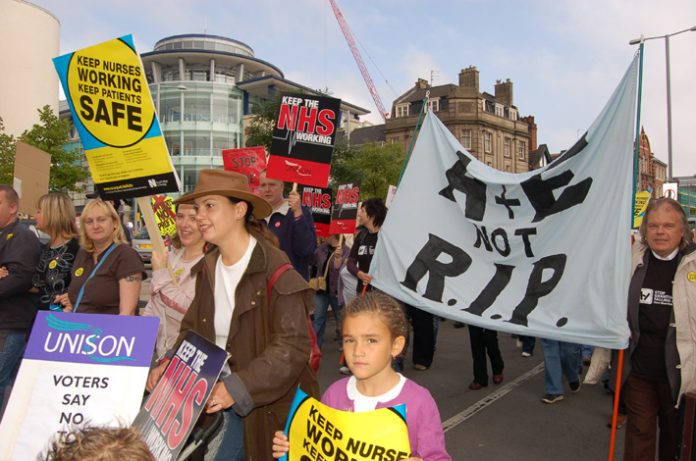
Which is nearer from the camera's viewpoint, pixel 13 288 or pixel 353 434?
pixel 353 434

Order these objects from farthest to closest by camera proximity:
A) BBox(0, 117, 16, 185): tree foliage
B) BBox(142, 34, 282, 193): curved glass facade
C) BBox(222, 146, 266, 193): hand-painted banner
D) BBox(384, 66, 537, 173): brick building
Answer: BBox(384, 66, 537, 173): brick building, BBox(142, 34, 282, 193): curved glass facade, BBox(0, 117, 16, 185): tree foliage, BBox(222, 146, 266, 193): hand-painted banner

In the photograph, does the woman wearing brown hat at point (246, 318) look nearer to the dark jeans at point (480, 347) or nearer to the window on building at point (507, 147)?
the dark jeans at point (480, 347)

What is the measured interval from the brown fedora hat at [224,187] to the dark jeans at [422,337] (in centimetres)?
455

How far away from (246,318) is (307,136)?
419 centimetres

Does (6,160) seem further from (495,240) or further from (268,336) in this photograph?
(268,336)

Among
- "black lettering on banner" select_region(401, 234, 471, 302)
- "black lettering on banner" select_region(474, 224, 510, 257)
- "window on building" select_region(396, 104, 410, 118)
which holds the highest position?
"window on building" select_region(396, 104, 410, 118)

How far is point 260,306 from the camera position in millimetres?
2486

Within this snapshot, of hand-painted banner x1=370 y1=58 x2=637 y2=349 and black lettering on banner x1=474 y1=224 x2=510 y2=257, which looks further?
black lettering on banner x1=474 y1=224 x2=510 y2=257

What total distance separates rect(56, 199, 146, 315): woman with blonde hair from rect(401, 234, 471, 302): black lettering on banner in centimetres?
212

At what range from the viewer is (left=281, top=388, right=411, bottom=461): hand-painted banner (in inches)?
72.9

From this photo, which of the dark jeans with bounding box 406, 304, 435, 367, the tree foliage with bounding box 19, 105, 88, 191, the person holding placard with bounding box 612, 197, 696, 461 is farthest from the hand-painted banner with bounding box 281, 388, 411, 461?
the tree foliage with bounding box 19, 105, 88, 191

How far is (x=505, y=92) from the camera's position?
6488 centimetres

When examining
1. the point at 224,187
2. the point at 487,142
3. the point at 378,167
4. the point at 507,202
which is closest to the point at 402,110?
the point at 487,142

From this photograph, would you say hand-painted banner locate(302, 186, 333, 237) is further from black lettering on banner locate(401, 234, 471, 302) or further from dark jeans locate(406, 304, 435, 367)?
black lettering on banner locate(401, 234, 471, 302)
